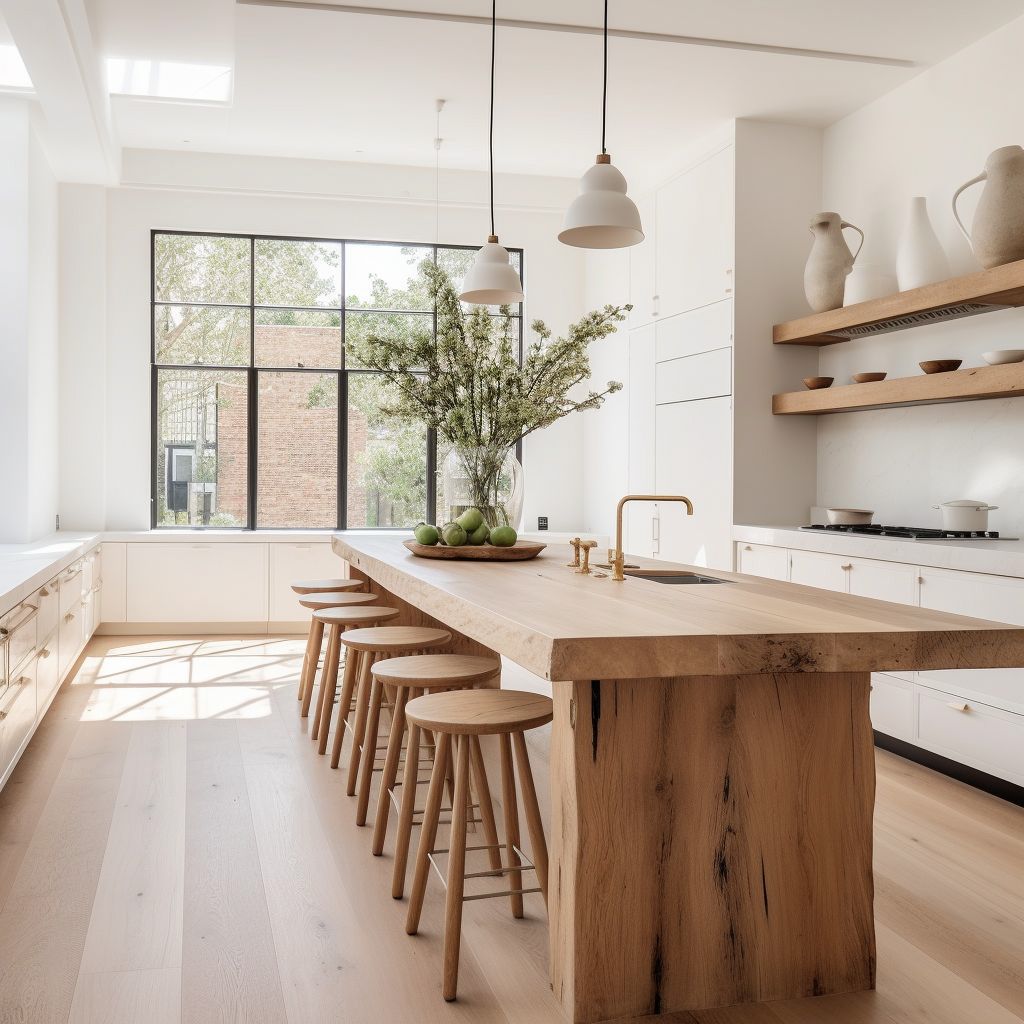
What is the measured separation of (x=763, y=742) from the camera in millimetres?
2092

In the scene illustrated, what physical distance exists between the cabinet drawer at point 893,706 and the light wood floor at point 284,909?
0.13 m

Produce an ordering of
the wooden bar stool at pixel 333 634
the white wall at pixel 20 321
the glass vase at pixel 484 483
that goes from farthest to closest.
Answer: the white wall at pixel 20 321 < the wooden bar stool at pixel 333 634 < the glass vase at pixel 484 483

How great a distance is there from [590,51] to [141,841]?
3914 mm

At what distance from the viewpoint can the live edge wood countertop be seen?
1.81 meters

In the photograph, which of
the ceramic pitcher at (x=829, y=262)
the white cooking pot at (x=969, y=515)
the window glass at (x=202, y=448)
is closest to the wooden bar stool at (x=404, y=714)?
the white cooking pot at (x=969, y=515)

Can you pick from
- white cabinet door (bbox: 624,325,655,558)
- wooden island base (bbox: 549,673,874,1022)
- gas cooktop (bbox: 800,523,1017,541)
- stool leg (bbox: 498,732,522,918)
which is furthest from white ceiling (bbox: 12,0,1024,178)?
wooden island base (bbox: 549,673,874,1022)

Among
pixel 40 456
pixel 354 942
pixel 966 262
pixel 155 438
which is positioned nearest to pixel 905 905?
pixel 354 942

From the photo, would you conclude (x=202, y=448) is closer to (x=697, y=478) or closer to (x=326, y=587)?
(x=326, y=587)

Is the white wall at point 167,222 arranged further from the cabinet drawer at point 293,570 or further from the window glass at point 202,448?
the cabinet drawer at point 293,570

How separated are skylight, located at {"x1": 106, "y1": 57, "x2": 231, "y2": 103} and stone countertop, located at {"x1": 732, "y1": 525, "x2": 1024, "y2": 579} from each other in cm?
371

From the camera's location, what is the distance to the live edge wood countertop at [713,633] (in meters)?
1.81

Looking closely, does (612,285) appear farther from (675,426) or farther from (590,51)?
Result: (590,51)

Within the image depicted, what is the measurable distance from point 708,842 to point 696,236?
14.6 feet

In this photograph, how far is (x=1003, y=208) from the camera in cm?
387
